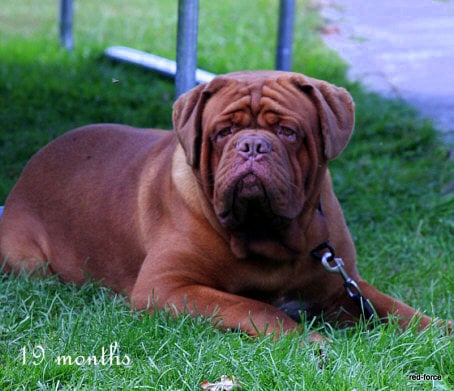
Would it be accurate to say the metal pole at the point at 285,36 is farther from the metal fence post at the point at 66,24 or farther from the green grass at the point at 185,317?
the metal fence post at the point at 66,24

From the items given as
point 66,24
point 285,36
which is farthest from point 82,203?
point 66,24

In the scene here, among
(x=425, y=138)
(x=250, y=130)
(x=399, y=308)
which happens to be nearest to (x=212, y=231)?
(x=250, y=130)

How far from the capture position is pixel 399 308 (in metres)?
3.63

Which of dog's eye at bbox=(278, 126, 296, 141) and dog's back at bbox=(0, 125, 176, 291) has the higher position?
dog's eye at bbox=(278, 126, 296, 141)

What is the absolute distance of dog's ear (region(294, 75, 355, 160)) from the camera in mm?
3395

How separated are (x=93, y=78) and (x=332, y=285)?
404cm

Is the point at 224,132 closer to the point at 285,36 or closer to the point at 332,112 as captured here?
the point at 332,112

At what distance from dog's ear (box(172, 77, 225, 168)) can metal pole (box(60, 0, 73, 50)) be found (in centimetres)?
500

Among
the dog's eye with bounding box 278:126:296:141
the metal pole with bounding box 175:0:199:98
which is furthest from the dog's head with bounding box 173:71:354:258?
the metal pole with bounding box 175:0:199:98

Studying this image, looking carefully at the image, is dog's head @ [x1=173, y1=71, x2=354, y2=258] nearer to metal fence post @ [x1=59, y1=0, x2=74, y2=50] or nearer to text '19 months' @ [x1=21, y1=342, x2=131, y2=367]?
text '19 months' @ [x1=21, y1=342, x2=131, y2=367]

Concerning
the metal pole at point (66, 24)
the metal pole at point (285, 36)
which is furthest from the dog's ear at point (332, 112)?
the metal pole at point (66, 24)

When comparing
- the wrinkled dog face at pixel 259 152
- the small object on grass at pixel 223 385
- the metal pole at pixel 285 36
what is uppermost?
the wrinkled dog face at pixel 259 152

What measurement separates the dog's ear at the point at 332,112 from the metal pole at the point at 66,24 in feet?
16.9

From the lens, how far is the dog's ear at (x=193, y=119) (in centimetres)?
343
